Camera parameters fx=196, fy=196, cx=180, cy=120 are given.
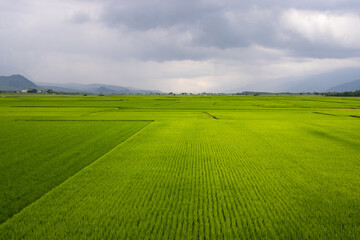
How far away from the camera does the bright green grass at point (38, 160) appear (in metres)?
7.06

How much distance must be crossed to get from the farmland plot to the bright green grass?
29.1 inches

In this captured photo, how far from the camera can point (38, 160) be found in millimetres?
10680

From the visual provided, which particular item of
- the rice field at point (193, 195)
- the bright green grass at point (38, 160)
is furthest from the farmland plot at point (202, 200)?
the bright green grass at point (38, 160)

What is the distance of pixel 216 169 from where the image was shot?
9734mm

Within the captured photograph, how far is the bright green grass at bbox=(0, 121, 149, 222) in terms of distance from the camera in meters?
7.06

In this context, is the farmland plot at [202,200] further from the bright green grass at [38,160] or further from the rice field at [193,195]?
the bright green grass at [38,160]

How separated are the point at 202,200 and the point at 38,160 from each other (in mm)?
9361

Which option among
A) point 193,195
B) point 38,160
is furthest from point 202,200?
point 38,160

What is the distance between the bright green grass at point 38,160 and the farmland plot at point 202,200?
0.74 m

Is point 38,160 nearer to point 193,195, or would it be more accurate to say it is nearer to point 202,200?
point 193,195

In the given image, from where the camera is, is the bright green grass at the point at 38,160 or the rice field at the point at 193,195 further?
the bright green grass at the point at 38,160

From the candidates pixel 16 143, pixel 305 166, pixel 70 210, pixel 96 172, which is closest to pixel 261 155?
pixel 305 166

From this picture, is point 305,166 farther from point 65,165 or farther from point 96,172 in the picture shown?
point 65,165

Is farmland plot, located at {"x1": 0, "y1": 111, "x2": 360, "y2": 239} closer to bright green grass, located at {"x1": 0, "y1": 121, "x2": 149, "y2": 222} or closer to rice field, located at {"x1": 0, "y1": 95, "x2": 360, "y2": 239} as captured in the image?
rice field, located at {"x1": 0, "y1": 95, "x2": 360, "y2": 239}
